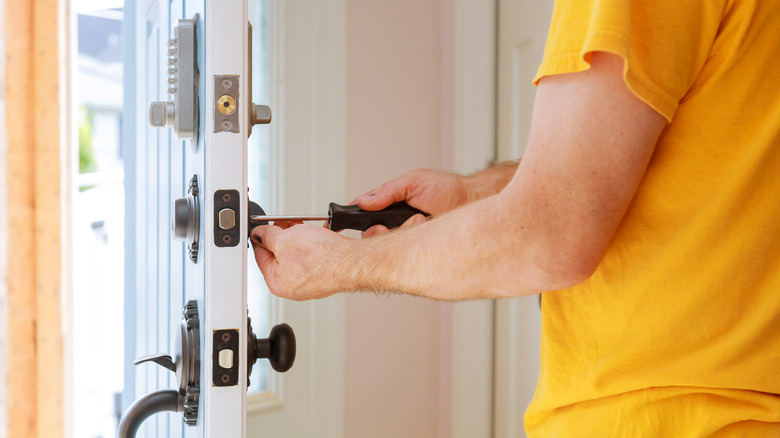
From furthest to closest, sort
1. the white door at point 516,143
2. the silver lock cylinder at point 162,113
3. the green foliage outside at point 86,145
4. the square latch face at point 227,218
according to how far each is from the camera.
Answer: the green foliage outside at point 86,145 → the white door at point 516,143 → the silver lock cylinder at point 162,113 → the square latch face at point 227,218

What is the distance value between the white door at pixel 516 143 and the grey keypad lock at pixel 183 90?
1066 millimetres

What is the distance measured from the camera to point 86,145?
3400 mm

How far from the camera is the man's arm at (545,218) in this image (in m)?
0.46

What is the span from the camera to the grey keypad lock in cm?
66

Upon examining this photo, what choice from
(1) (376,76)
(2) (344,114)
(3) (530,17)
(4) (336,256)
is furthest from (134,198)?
(3) (530,17)

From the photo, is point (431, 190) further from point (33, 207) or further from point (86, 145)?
point (86, 145)

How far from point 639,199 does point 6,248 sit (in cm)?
183

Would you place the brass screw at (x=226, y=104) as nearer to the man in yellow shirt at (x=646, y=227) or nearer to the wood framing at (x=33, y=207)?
the man in yellow shirt at (x=646, y=227)

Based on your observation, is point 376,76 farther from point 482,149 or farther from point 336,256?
point 336,256

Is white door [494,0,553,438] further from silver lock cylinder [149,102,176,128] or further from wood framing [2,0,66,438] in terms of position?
wood framing [2,0,66,438]

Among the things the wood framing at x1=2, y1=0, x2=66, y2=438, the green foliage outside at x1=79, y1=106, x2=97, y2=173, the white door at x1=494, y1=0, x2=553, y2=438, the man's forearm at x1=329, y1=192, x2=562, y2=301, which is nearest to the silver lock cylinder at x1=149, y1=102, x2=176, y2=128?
the man's forearm at x1=329, y1=192, x2=562, y2=301

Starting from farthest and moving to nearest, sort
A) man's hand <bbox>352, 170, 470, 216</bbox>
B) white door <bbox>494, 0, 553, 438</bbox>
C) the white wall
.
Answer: the white wall, white door <bbox>494, 0, 553, 438</bbox>, man's hand <bbox>352, 170, 470, 216</bbox>

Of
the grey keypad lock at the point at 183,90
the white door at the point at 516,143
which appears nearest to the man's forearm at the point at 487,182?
the grey keypad lock at the point at 183,90

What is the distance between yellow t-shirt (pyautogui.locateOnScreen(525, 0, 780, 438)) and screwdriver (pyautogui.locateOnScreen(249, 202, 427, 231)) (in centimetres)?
24
